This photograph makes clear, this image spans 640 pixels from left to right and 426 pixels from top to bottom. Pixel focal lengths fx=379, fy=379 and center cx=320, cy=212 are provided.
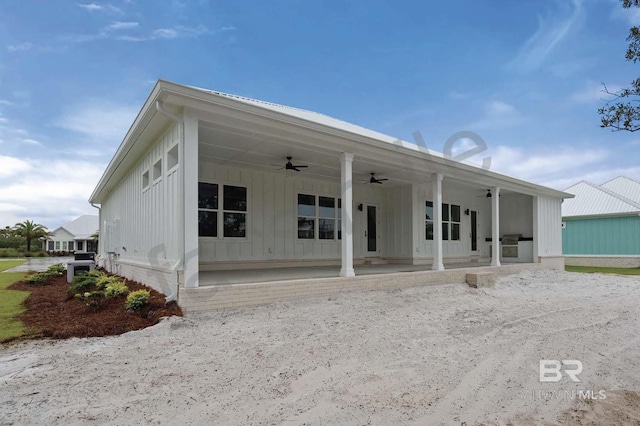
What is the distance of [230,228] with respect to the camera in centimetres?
974

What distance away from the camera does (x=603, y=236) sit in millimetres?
20844

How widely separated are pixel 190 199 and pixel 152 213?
2659 mm

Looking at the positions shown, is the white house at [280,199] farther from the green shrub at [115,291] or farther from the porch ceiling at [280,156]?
the green shrub at [115,291]

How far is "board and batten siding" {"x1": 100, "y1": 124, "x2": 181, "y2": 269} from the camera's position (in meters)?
6.39

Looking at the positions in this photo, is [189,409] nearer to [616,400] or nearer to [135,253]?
[616,400]

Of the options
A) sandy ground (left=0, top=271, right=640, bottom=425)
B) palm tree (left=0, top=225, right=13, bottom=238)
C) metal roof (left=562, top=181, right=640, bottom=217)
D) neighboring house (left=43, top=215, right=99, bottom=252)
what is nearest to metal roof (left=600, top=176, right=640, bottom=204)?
metal roof (left=562, top=181, right=640, bottom=217)

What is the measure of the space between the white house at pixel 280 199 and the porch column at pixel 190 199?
2 centimetres

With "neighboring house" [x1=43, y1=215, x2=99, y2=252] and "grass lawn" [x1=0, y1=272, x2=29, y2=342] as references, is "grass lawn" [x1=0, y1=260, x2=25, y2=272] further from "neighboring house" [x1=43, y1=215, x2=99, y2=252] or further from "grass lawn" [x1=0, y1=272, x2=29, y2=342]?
"neighboring house" [x1=43, y1=215, x2=99, y2=252]

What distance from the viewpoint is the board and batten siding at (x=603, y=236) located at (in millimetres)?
19805

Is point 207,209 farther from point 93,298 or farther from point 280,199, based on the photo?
point 93,298

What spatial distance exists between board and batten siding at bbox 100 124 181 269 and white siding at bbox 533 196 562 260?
13068 mm

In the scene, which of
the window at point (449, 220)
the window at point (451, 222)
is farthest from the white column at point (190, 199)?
the window at point (451, 222)

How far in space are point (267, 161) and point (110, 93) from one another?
5.44 m

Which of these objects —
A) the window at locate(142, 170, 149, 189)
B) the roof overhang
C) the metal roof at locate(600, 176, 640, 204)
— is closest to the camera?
the roof overhang
